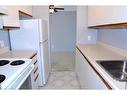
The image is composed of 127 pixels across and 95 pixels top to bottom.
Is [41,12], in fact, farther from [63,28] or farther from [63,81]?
[63,28]

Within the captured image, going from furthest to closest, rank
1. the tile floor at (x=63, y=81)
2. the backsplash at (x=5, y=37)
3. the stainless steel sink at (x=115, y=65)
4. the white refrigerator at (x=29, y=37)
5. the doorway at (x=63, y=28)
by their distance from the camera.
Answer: the doorway at (x=63, y=28) < the tile floor at (x=63, y=81) < the white refrigerator at (x=29, y=37) < the backsplash at (x=5, y=37) < the stainless steel sink at (x=115, y=65)

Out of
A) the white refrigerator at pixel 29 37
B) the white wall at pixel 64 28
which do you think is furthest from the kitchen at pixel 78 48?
the white wall at pixel 64 28

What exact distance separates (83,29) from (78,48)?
80 centimetres

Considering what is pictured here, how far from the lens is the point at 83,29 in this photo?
384cm

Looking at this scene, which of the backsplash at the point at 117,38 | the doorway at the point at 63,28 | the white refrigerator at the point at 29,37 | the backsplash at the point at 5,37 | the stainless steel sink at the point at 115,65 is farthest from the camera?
the doorway at the point at 63,28

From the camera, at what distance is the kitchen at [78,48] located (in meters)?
1.51

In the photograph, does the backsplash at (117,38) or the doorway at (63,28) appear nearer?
the backsplash at (117,38)

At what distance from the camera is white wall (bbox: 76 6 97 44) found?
3.80 meters

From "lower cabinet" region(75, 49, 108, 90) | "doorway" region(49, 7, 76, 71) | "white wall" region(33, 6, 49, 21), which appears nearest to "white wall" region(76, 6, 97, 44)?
"white wall" region(33, 6, 49, 21)

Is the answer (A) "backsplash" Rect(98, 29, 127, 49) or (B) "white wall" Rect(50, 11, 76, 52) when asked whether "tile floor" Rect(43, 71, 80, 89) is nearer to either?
(A) "backsplash" Rect(98, 29, 127, 49)

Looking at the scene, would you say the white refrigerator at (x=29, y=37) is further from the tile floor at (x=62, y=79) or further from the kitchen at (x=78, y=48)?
the tile floor at (x=62, y=79)
